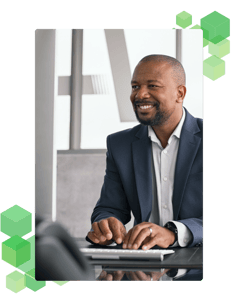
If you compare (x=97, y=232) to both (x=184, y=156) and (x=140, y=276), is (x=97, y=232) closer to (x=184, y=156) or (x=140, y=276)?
(x=140, y=276)

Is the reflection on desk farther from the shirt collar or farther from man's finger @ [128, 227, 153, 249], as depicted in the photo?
the shirt collar

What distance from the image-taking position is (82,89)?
381 centimetres

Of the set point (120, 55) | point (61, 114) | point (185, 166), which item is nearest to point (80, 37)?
point (120, 55)

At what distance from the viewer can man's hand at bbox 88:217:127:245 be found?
3.67 meters

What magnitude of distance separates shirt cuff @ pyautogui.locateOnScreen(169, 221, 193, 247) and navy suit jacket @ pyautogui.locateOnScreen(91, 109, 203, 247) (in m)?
0.03

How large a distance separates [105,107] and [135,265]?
1172 millimetres

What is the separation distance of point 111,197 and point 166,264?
0.64m

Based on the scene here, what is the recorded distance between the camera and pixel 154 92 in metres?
3.69

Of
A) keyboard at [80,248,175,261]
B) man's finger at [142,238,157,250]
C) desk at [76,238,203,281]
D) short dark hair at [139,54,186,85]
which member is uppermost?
short dark hair at [139,54,186,85]

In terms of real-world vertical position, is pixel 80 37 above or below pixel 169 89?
above

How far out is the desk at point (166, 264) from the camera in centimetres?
356

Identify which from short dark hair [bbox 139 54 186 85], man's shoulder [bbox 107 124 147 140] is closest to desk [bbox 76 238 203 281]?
man's shoulder [bbox 107 124 147 140]

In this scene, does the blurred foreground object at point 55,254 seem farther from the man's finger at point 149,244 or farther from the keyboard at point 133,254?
the man's finger at point 149,244

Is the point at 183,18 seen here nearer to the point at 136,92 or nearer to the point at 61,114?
the point at 136,92
